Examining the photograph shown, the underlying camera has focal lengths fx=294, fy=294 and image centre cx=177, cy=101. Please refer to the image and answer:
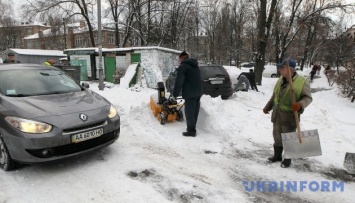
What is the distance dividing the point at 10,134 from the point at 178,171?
2.42 m

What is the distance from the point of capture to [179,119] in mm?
7434

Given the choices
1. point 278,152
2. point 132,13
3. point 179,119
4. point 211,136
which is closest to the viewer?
point 278,152

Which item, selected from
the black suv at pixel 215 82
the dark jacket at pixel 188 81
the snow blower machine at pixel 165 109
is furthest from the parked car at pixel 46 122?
the black suv at pixel 215 82

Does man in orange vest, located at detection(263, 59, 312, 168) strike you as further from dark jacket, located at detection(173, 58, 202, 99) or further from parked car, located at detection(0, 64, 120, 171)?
parked car, located at detection(0, 64, 120, 171)

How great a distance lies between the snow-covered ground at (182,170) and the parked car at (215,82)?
4203 millimetres

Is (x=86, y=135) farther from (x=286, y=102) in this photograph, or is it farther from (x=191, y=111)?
(x=286, y=102)

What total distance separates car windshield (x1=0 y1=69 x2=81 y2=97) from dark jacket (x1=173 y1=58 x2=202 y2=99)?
2.02 metres

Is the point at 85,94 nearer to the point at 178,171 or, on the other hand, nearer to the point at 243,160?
the point at 178,171

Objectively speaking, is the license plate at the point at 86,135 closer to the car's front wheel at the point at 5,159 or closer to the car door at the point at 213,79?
the car's front wheel at the point at 5,159

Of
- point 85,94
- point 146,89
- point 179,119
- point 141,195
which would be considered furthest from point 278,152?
point 146,89

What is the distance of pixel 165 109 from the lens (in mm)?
7129

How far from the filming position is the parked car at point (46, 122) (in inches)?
156

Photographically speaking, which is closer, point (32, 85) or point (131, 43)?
point (32, 85)

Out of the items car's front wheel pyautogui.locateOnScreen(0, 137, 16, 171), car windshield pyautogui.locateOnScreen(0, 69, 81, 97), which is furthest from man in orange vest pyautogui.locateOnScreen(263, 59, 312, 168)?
car's front wheel pyautogui.locateOnScreen(0, 137, 16, 171)
